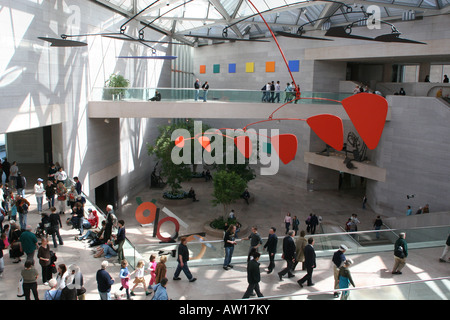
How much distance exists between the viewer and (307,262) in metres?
10.4

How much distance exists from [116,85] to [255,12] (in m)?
13.4

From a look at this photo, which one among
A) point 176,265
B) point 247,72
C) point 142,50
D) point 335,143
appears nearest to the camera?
point 176,265

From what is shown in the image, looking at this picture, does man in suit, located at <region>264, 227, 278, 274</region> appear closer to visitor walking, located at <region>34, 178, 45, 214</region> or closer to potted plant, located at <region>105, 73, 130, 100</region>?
visitor walking, located at <region>34, 178, 45, 214</region>

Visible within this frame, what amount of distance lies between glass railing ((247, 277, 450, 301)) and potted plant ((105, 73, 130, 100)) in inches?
724

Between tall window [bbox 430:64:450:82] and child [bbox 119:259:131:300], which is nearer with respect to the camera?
child [bbox 119:259:131:300]

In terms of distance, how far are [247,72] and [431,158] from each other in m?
19.4

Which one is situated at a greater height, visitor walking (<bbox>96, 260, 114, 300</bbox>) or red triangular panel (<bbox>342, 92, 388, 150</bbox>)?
red triangular panel (<bbox>342, 92, 388, 150</bbox>)

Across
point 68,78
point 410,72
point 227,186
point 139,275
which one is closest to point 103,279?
point 139,275

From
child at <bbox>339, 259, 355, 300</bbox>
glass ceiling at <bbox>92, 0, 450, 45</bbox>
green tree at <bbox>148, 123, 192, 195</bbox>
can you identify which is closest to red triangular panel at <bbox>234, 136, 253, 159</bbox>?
glass ceiling at <bbox>92, 0, 450, 45</bbox>

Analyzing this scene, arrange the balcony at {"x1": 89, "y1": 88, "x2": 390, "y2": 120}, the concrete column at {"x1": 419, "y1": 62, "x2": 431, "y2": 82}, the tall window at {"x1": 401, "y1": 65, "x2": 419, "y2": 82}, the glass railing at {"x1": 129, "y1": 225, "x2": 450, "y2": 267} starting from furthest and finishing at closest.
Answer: the tall window at {"x1": 401, "y1": 65, "x2": 419, "y2": 82}, the concrete column at {"x1": 419, "y1": 62, "x2": 431, "y2": 82}, the balcony at {"x1": 89, "y1": 88, "x2": 390, "y2": 120}, the glass railing at {"x1": 129, "y1": 225, "x2": 450, "y2": 267}

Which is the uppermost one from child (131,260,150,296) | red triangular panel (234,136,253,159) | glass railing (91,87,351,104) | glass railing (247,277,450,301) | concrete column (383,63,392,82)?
concrete column (383,63,392,82)

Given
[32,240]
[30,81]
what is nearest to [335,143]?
[32,240]

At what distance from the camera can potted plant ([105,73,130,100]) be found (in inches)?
932

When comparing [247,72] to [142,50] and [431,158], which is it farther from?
[431,158]
